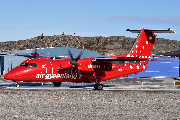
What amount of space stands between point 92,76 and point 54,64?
4.57 meters

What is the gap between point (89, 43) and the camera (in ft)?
553

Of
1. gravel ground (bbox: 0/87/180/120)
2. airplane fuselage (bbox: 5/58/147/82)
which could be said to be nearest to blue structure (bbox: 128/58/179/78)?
airplane fuselage (bbox: 5/58/147/82)

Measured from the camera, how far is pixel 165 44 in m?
168

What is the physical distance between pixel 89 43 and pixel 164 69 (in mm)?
106979

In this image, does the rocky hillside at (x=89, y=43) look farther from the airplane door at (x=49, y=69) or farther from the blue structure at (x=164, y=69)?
the airplane door at (x=49, y=69)

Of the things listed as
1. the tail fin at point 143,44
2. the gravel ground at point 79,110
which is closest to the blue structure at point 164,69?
the tail fin at point 143,44

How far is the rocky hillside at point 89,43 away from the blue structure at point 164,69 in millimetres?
87921

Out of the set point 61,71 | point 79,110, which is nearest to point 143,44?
point 61,71

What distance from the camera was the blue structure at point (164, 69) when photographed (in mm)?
63094

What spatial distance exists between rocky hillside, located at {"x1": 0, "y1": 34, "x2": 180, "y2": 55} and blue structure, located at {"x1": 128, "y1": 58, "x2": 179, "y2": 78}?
8792 centimetres

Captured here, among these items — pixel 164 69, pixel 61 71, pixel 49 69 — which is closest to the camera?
pixel 49 69

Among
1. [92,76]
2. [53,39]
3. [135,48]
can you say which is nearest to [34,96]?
[92,76]

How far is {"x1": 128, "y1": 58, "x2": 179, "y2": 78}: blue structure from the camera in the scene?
207 feet

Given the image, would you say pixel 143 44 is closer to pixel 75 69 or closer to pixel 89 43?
pixel 75 69
